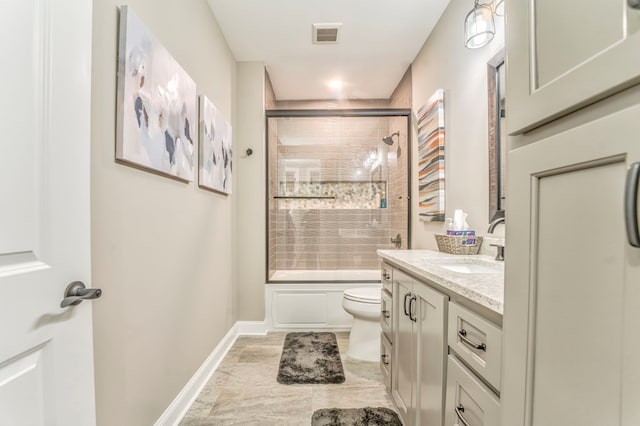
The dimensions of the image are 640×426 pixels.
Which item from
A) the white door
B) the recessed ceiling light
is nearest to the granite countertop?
the white door

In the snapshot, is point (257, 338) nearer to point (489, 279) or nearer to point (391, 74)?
point (489, 279)

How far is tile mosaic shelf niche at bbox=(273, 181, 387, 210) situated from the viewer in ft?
11.8

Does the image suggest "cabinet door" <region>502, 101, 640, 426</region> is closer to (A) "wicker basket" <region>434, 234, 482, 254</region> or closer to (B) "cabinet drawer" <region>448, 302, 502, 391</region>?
(B) "cabinet drawer" <region>448, 302, 502, 391</region>

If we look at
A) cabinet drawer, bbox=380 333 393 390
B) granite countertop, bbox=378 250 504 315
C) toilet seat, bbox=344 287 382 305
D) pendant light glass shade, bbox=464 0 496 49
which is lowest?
cabinet drawer, bbox=380 333 393 390

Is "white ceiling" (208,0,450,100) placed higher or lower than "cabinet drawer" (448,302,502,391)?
higher

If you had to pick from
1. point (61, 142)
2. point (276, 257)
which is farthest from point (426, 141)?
point (61, 142)

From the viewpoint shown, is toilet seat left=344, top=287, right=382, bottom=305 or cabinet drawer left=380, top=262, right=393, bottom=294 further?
toilet seat left=344, top=287, right=382, bottom=305

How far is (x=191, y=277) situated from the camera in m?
1.85

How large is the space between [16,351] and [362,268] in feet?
10.1

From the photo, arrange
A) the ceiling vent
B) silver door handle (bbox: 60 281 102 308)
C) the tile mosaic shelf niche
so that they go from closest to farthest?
silver door handle (bbox: 60 281 102 308), the ceiling vent, the tile mosaic shelf niche

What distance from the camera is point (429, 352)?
119 centimetres

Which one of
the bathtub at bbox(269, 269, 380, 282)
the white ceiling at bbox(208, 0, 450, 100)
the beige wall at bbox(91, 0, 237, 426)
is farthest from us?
the bathtub at bbox(269, 269, 380, 282)

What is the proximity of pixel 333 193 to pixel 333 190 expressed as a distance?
0.04 meters

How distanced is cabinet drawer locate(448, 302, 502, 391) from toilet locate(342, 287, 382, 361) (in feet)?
4.23
